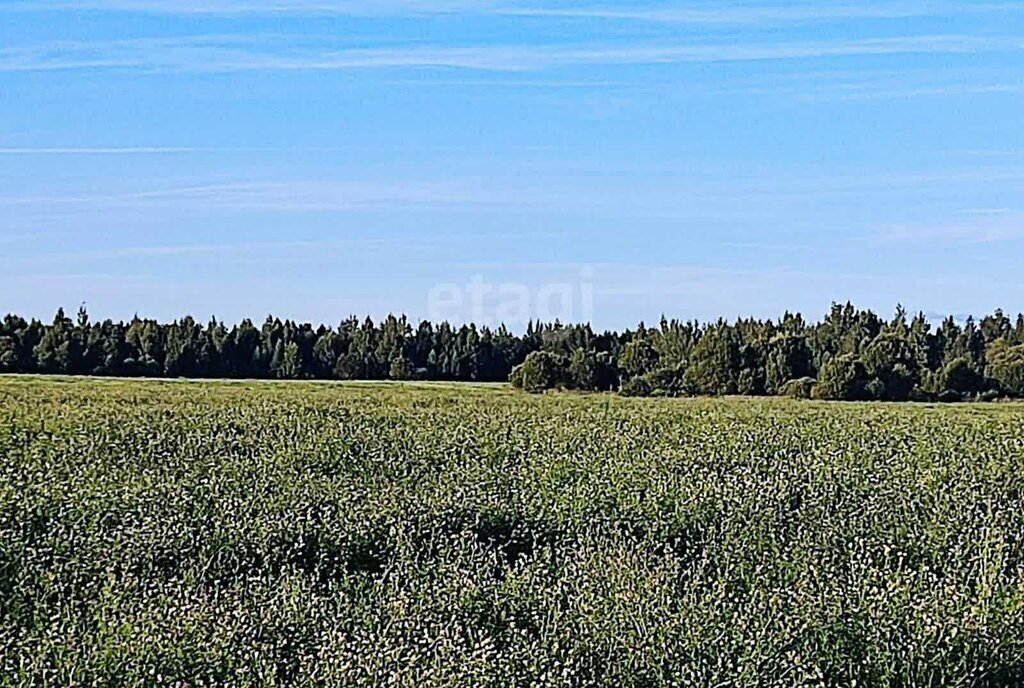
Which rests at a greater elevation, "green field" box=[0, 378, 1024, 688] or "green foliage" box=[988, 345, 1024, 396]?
"green foliage" box=[988, 345, 1024, 396]

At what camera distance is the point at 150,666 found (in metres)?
7.61

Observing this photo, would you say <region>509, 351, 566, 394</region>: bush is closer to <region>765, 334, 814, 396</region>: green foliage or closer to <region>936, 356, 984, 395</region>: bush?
<region>765, 334, 814, 396</region>: green foliage

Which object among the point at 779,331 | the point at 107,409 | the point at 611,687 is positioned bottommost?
the point at 611,687

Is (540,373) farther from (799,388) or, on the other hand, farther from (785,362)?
(785,362)

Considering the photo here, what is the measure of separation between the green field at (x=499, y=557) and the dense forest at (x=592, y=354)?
65.2 ft

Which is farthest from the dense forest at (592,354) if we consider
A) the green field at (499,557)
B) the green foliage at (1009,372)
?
the green field at (499,557)

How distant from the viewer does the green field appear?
7863 mm

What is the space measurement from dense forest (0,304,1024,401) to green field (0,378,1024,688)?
65.2ft

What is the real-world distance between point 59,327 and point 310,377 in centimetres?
964

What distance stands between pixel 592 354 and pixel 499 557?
31.6m

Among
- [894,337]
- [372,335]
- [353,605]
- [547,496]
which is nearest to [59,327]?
[372,335]

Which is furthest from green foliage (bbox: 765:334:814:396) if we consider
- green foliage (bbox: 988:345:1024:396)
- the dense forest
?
green foliage (bbox: 988:345:1024:396)

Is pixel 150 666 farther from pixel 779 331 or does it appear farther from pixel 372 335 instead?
pixel 372 335

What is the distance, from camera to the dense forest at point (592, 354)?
3947cm
